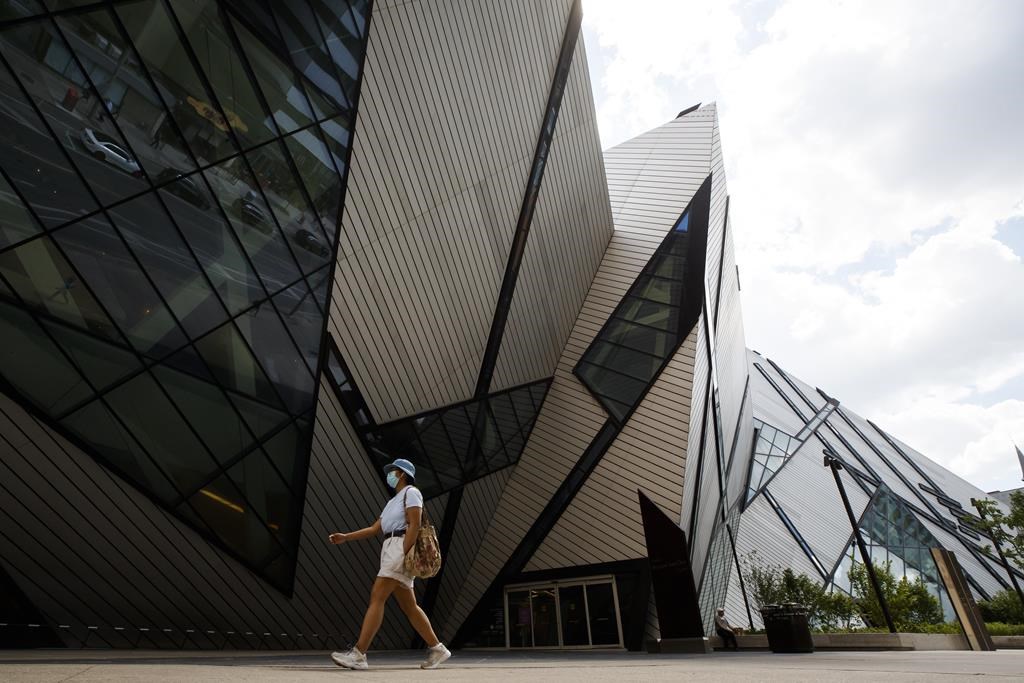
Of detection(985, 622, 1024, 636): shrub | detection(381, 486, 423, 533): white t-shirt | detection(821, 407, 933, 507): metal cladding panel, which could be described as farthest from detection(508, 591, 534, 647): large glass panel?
detection(821, 407, 933, 507): metal cladding panel

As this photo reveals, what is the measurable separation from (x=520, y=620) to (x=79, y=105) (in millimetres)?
14931

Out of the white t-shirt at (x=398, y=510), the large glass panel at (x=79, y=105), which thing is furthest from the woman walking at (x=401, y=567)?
the large glass panel at (x=79, y=105)

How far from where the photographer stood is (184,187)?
791 centimetres

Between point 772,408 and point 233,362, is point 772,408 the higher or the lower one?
the higher one

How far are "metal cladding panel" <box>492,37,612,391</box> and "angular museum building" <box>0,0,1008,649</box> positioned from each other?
131 millimetres

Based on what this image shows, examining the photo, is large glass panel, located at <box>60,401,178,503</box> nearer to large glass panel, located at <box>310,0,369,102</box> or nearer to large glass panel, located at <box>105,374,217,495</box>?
large glass panel, located at <box>105,374,217,495</box>

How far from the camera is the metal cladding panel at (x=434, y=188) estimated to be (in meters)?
10.8

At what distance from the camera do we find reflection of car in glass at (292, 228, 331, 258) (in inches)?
379

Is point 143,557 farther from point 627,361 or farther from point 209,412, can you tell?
point 627,361

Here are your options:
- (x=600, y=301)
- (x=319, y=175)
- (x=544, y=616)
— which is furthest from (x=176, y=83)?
(x=600, y=301)

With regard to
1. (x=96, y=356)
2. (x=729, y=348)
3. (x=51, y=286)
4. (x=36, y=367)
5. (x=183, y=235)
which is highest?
(x=729, y=348)

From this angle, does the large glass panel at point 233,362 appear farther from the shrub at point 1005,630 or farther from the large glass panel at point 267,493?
the shrub at point 1005,630

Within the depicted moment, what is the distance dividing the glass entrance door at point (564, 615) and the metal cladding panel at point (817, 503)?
564 inches

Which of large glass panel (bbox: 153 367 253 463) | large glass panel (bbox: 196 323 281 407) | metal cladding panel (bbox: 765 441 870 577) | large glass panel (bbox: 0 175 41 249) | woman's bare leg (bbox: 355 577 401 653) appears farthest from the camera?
metal cladding panel (bbox: 765 441 870 577)
